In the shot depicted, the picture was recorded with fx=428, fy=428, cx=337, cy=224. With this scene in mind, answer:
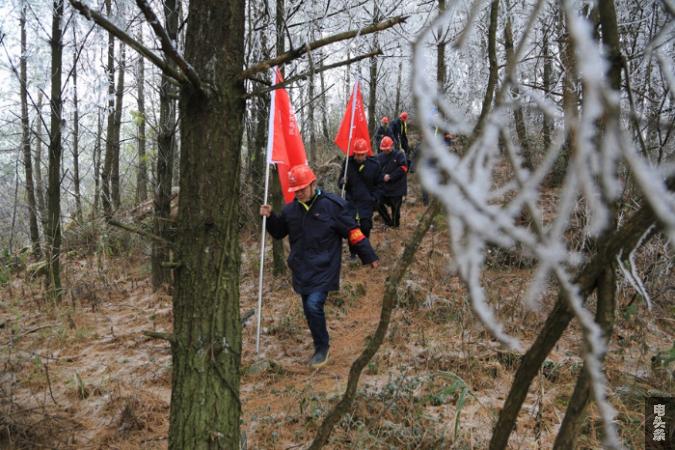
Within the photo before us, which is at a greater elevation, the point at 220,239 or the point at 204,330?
the point at 220,239

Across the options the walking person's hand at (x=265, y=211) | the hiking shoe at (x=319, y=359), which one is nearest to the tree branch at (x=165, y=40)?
the walking person's hand at (x=265, y=211)

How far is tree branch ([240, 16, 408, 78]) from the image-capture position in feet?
5.93

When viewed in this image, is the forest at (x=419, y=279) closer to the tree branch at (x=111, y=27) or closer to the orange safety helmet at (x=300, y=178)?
the tree branch at (x=111, y=27)

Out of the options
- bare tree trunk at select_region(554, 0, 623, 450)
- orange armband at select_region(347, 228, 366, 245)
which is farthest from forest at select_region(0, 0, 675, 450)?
orange armband at select_region(347, 228, 366, 245)

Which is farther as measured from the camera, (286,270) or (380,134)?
(380,134)

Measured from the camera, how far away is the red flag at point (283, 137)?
5094mm

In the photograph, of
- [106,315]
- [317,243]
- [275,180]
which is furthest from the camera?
[275,180]

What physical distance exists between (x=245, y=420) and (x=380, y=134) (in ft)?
31.9

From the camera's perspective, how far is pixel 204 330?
2.05 m

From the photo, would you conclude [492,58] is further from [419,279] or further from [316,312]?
[419,279]

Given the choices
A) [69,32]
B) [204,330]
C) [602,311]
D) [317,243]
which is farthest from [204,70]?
[69,32]

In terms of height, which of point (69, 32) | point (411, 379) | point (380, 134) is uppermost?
point (69, 32)

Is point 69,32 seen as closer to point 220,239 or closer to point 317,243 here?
point 317,243

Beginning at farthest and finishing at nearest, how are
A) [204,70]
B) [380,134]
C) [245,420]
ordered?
[380,134] → [245,420] → [204,70]
